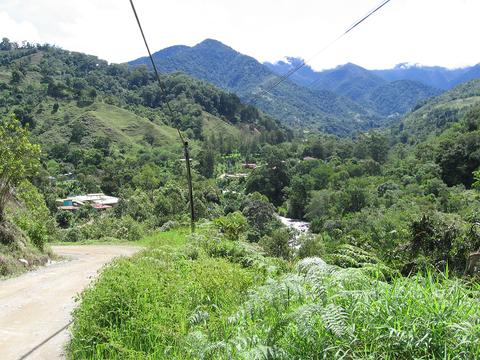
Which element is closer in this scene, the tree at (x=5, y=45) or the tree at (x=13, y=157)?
the tree at (x=13, y=157)

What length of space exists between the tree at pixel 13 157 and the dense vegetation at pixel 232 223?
5 centimetres

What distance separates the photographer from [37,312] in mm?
7250

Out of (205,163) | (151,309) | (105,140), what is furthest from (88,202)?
(151,309)

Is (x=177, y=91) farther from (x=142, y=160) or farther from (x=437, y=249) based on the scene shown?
(x=437, y=249)

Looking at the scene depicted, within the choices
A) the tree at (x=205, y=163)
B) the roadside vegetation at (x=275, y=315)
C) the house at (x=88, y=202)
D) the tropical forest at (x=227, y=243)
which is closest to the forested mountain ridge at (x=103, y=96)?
the tropical forest at (x=227, y=243)

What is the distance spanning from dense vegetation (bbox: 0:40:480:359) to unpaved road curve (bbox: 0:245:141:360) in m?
0.64

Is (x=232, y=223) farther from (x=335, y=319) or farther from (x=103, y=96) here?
(x=103, y=96)

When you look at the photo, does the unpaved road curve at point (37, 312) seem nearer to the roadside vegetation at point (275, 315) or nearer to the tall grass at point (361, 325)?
the roadside vegetation at point (275, 315)

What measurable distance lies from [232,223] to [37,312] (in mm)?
6932

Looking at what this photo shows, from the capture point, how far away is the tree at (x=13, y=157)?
12.0 m

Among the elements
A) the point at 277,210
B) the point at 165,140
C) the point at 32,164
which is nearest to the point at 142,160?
the point at 165,140

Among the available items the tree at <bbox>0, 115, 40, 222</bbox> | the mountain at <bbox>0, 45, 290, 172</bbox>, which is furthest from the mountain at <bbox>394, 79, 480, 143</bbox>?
the tree at <bbox>0, 115, 40, 222</bbox>

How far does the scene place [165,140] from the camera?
11006 cm

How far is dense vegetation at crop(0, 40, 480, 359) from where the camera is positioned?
3.52m
